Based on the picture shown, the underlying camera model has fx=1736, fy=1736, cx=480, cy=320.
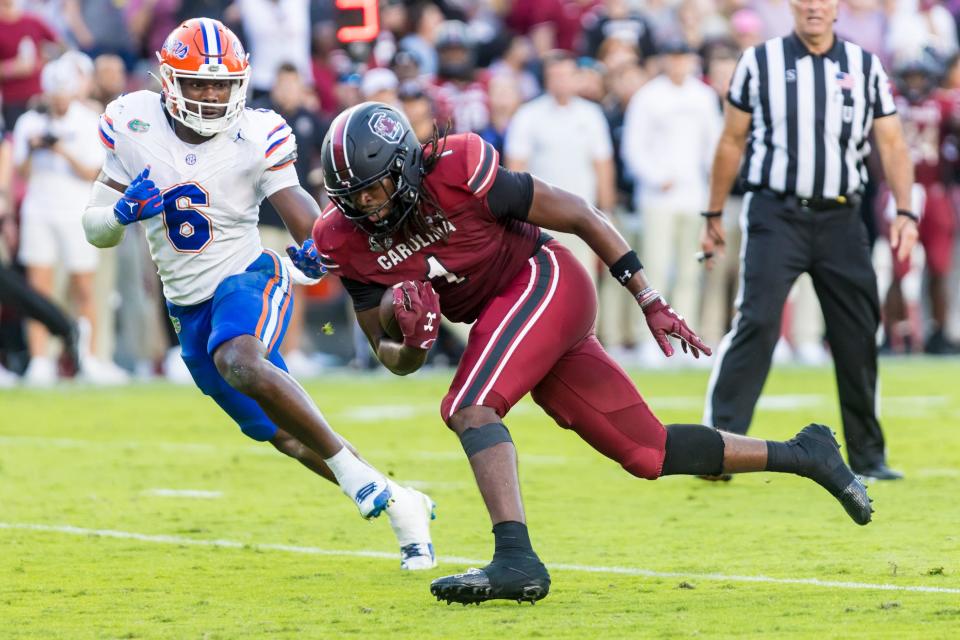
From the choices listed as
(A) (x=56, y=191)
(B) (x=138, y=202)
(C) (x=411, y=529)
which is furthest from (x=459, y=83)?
(C) (x=411, y=529)

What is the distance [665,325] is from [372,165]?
92 cm

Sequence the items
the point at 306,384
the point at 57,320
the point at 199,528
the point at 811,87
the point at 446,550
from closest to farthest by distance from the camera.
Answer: the point at 446,550, the point at 199,528, the point at 811,87, the point at 57,320, the point at 306,384

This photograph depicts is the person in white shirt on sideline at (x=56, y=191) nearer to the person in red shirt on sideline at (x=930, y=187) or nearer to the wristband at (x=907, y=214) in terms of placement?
the person in red shirt on sideline at (x=930, y=187)

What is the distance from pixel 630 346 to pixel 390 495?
8.44m

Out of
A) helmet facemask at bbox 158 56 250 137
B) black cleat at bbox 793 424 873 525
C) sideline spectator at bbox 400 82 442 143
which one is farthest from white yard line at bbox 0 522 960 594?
sideline spectator at bbox 400 82 442 143

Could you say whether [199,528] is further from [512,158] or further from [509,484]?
[512,158]

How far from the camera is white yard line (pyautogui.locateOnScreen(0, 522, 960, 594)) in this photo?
4.87 m

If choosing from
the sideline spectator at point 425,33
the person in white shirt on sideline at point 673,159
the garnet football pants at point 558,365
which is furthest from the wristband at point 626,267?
the sideline spectator at point 425,33

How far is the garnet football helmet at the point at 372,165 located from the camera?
472 centimetres

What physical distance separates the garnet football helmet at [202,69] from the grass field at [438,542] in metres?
1.44

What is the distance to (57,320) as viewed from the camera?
10.9 meters

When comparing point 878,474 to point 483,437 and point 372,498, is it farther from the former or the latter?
point 483,437

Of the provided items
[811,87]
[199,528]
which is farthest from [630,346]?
[199,528]

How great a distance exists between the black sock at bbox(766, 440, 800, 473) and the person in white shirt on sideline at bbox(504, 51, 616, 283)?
7.12 meters
